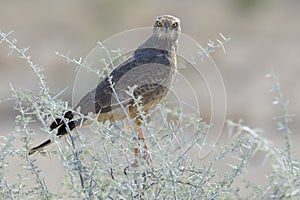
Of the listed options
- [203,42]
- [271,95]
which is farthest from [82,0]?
[271,95]

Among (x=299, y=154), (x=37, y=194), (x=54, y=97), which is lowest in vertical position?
(x=299, y=154)

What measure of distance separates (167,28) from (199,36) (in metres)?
9.74

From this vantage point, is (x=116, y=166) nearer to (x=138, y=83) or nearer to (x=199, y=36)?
(x=138, y=83)

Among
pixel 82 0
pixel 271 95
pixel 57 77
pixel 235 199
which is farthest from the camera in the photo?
pixel 82 0

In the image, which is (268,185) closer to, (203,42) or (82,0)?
(203,42)

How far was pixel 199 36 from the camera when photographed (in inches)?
587

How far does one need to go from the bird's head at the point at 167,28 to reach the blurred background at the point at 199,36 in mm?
5366

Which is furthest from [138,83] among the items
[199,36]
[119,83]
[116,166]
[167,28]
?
[199,36]

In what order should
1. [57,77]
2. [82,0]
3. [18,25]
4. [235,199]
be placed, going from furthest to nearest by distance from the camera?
[82,0] < [18,25] < [57,77] < [235,199]

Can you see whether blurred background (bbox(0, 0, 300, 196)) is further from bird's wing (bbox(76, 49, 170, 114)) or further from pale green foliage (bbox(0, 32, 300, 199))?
pale green foliage (bbox(0, 32, 300, 199))

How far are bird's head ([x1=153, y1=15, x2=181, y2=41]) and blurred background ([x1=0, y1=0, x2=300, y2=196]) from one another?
5.37m

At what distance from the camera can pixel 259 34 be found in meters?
15.4

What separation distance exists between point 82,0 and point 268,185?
45.4ft

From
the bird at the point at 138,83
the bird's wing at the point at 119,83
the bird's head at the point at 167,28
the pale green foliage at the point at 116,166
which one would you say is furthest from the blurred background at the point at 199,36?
the pale green foliage at the point at 116,166
